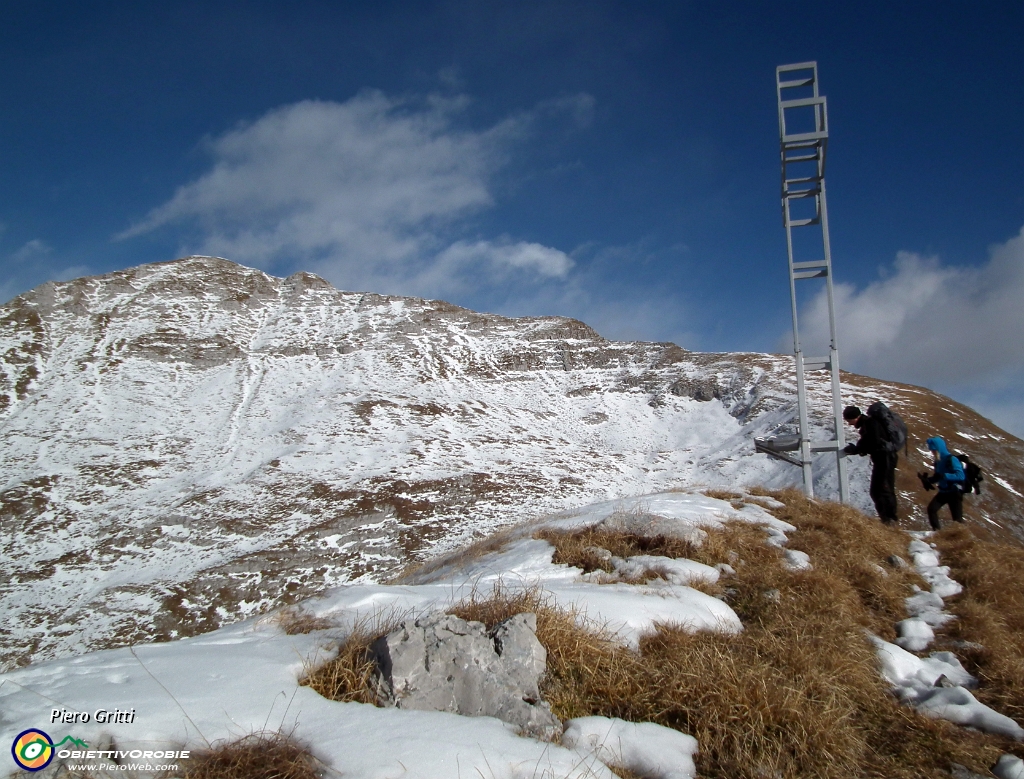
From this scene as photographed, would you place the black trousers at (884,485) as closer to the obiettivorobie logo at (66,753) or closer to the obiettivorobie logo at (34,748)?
the obiettivorobie logo at (66,753)

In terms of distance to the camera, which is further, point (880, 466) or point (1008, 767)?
point (880, 466)

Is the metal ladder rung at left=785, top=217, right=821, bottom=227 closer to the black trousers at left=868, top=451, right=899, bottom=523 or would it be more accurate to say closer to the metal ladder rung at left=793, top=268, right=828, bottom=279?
the metal ladder rung at left=793, top=268, right=828, bottom=279

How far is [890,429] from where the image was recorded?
32.6ft

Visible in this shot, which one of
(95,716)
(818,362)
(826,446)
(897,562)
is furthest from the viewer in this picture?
(818,362)

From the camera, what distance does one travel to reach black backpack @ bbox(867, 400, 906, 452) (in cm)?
985

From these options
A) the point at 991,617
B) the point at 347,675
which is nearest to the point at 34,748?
the point at 347,675

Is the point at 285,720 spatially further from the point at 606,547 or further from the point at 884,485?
the point at 884,485

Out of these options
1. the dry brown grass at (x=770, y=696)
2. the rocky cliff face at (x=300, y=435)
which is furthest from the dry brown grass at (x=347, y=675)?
the rocky cliff face at (x=300, y=435)

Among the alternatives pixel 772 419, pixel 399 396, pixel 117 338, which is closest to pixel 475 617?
pixel 772 419

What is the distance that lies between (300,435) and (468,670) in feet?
133

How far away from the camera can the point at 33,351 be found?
2120 inches

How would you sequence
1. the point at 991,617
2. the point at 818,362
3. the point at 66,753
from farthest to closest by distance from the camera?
the point at 818,362 → the point at 991,617 → the point at 66,753

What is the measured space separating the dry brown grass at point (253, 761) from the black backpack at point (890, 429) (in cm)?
1045

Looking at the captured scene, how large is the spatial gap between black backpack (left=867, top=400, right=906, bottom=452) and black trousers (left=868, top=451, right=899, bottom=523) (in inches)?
5.6
